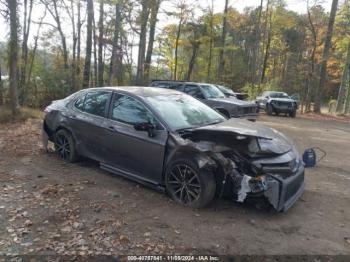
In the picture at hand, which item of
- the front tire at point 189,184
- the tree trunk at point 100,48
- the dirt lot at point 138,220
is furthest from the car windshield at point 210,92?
the tree trunk at point 100,48

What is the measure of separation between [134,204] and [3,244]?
5.67ft

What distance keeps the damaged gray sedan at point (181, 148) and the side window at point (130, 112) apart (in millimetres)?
16

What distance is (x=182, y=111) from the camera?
548 cm

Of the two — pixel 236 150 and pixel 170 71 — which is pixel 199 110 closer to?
pixel 236 150

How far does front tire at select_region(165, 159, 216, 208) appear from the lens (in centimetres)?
446

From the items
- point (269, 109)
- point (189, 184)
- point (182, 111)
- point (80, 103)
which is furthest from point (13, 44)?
point (269, 109)

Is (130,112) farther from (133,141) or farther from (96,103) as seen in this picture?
(96,103)

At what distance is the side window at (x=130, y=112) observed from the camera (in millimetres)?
5176

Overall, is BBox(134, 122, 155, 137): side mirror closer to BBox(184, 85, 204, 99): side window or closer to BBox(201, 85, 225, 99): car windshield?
BBox(201, 85, 225, 99): car windshield

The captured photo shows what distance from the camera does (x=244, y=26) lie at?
43.8m

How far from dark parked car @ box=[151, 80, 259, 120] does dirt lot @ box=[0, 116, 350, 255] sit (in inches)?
207

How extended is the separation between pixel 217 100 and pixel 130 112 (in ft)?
21.2

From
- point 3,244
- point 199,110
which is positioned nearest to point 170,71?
point 199,110

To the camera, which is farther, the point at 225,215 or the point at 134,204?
the point at 134,204
